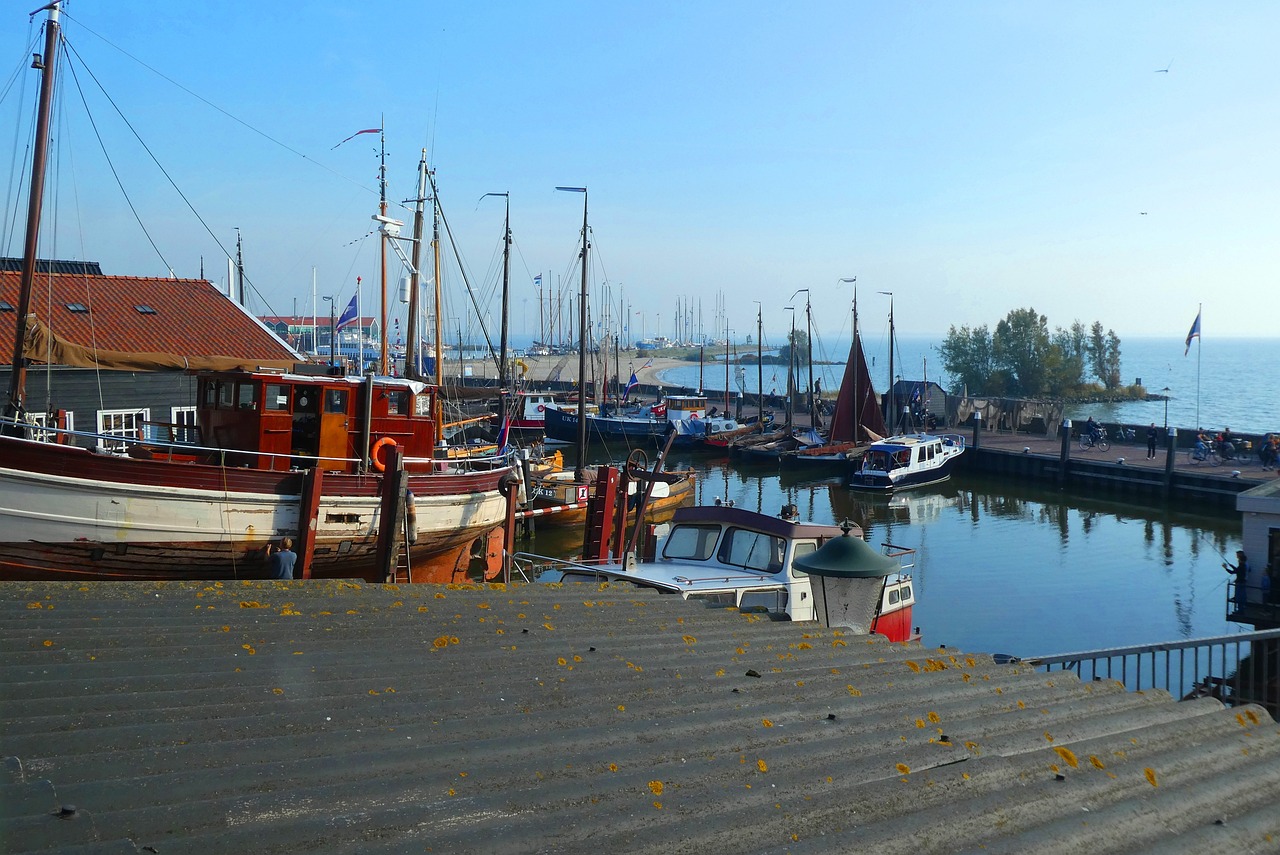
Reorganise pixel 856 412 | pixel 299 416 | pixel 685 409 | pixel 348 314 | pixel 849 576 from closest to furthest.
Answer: pixel 849 576, pixel 299 416, pixel 348 314, pixel 856 412, pixel 685 409

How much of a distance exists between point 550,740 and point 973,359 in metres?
92.0

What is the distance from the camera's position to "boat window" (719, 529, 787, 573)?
13586mm

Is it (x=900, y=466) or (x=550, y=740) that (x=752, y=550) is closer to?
(x=550, y=740)

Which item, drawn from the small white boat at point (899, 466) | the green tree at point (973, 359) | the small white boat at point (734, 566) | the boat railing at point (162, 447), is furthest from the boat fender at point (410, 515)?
the green tree at point (973, 359)

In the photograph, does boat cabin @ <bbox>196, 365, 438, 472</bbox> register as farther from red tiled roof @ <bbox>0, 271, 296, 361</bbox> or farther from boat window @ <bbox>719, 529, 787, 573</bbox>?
red tiled roof @ <bbox>0, 271, 296, 361</bbox>

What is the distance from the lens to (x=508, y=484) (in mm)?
19188

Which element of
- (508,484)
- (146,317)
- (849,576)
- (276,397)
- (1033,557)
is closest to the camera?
(849,576)

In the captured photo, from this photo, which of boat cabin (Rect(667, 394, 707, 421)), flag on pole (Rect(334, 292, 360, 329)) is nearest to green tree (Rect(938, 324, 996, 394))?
boat cabin (Rect(667, 394, 707, 421))

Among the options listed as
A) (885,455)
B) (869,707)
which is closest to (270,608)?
(869,707)

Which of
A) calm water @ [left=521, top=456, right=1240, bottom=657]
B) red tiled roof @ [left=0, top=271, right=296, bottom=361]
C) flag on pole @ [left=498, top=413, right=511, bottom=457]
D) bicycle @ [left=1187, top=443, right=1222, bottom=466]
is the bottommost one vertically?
calm water @ [left=521, top=456, right=1240, bottom=657]

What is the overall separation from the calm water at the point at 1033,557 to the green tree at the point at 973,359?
1734 inches

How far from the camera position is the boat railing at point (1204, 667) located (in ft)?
27.1

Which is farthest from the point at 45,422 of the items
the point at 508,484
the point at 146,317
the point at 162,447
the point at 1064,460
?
the point at 1064,460

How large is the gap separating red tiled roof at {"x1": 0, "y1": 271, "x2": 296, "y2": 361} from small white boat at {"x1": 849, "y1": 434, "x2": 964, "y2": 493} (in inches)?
1093
